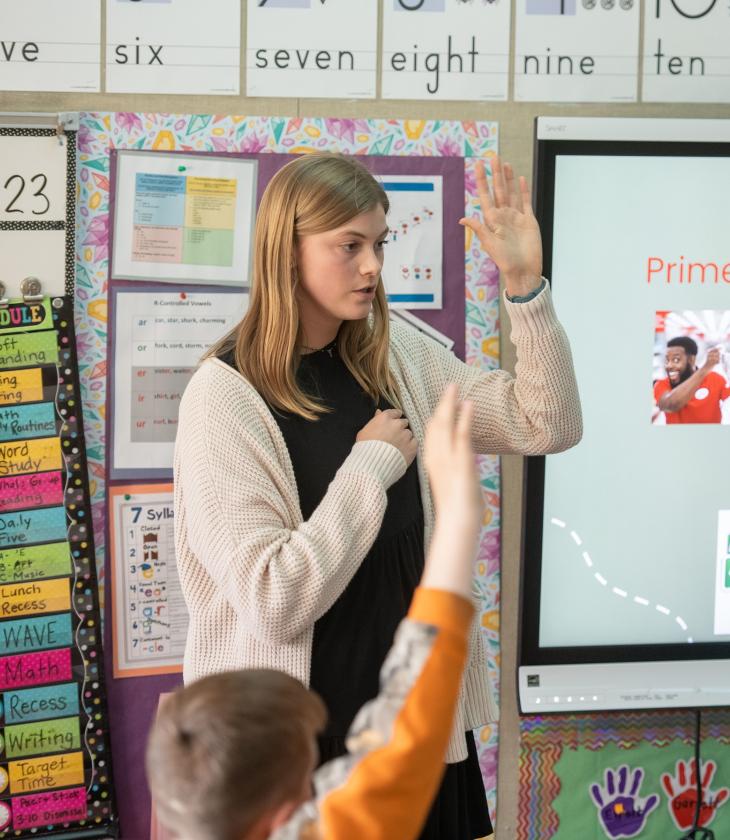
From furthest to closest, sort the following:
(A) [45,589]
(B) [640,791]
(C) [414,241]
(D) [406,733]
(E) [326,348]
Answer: (B) [640,791] → (C) [414,241] → (A) [45,589] → (E) [326,348] → (D) [406,733]

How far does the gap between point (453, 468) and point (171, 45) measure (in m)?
1.57

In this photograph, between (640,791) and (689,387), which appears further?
(640,791)

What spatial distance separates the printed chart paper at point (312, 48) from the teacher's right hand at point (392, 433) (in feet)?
3.17

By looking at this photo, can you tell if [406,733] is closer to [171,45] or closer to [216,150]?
[216,150]

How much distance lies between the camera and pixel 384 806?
0.82m

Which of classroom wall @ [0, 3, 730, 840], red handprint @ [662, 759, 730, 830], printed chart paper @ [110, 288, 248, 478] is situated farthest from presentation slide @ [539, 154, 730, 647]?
printed chart paper @ [110, 288, 248, 478]

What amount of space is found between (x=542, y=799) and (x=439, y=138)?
1.50 m

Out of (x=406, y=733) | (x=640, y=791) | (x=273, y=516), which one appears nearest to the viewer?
(x=406, y=733)

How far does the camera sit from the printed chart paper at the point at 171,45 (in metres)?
2.12

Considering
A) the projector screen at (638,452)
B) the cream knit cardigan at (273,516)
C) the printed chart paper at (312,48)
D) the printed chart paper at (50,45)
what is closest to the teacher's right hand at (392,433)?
the cream knit cardigan at (273,516)

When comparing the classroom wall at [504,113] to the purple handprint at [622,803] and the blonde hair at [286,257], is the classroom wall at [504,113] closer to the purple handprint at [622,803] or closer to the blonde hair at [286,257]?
the purple handprint at [622,803]

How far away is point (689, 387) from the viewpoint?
211 cm

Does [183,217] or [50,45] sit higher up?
[50,45]

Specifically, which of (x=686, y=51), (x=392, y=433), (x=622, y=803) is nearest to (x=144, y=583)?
(x=392, y=433)
